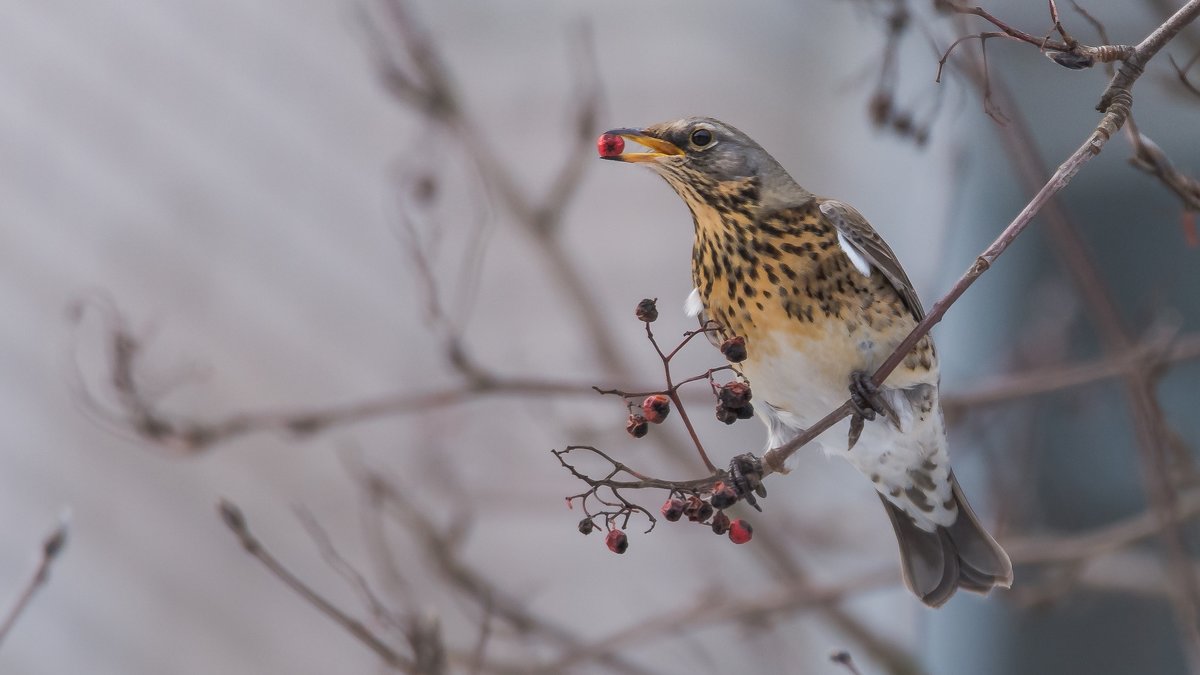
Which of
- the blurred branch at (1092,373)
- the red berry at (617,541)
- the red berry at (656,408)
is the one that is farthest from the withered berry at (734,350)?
the blurred branch at (1092,373)

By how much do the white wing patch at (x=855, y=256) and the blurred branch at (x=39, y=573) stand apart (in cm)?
125

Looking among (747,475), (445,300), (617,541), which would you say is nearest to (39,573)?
(617,541)

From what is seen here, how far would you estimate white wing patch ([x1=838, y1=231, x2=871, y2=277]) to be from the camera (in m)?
2.19

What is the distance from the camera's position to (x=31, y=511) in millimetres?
4629

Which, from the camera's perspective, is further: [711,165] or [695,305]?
[695,305]

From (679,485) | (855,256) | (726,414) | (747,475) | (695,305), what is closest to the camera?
(679,485)

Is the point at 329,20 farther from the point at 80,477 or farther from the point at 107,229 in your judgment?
the point at 80,477

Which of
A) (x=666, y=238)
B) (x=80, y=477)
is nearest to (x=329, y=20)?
(x=666, y=238)

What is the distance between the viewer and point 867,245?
2227 mm

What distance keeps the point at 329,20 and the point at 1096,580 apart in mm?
3998

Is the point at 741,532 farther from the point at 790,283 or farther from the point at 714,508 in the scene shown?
the point at 790,283

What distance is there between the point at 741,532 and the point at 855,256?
2.23ft

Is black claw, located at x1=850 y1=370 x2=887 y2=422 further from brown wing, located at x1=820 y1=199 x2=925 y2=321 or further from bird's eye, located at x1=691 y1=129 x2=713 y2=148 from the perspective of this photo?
bird's eye, located at x1=691 y1=129 x2=713 y2=148

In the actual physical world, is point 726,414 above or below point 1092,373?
above
